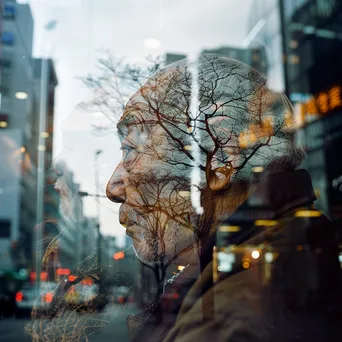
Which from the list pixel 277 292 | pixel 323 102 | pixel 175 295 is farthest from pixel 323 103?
pixel 175 295

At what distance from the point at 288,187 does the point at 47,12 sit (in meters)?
0.87

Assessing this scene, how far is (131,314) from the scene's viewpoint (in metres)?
1.05

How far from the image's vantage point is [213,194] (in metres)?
0.97

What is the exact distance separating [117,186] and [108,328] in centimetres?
37

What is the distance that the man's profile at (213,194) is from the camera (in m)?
0.95

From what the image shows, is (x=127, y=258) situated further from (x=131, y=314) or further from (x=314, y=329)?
(x=314, y=329)

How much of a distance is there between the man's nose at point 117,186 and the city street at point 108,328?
0.92 feet

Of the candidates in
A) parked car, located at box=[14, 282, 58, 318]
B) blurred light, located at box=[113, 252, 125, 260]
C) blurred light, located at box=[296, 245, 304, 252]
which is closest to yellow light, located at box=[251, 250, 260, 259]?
blurred light, located at box=[296, 245, 304, 252]

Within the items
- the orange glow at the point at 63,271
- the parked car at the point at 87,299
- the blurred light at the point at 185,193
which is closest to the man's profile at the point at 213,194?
the blurred light at the point at 185,193

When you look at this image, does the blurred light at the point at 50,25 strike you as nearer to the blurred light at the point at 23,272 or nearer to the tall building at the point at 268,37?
the tall building at the point at 268,37

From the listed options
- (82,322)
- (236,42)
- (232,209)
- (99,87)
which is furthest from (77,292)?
(236,42)

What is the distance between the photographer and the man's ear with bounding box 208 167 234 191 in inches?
38.0

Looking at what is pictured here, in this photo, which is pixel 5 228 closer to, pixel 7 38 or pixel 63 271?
pixel 63 271

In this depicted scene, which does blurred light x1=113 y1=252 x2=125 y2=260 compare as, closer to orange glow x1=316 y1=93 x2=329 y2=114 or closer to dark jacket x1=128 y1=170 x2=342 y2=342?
dark jacket x1=128 y1=170 x2=342 y2=342
